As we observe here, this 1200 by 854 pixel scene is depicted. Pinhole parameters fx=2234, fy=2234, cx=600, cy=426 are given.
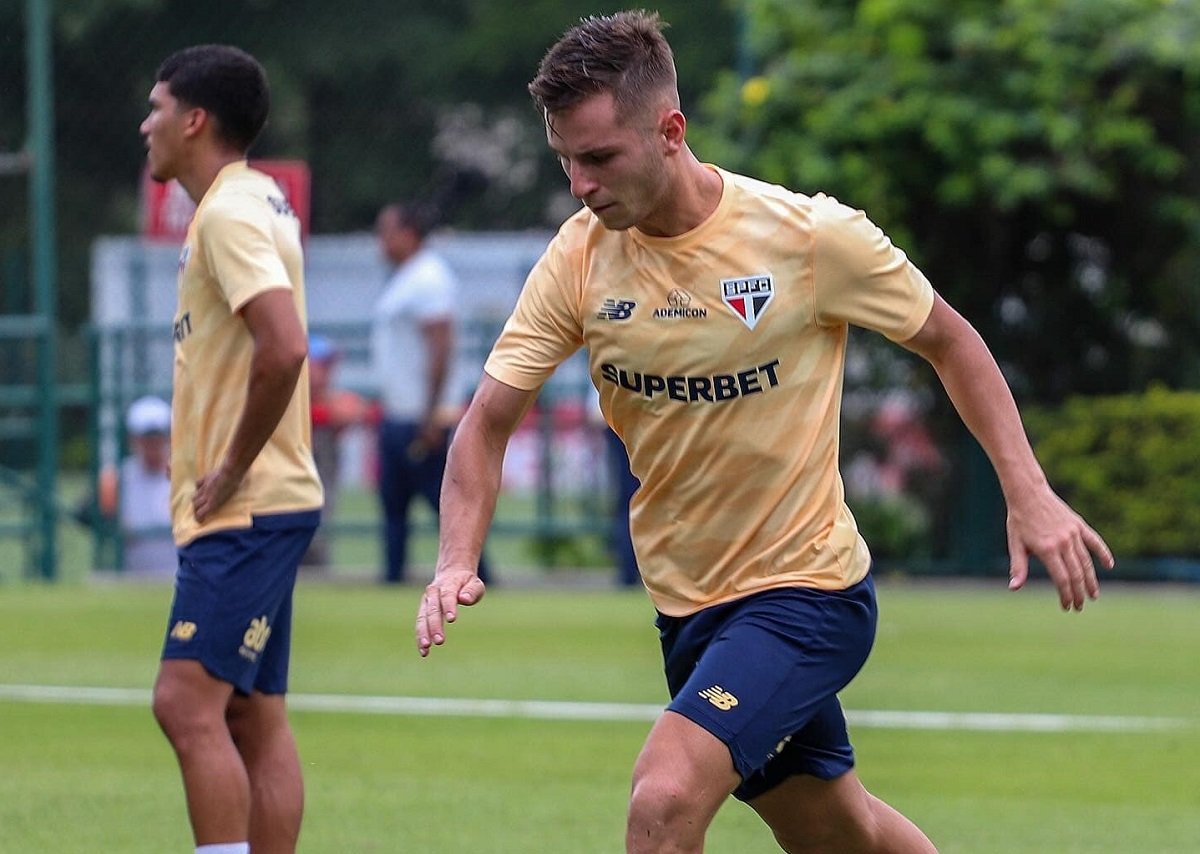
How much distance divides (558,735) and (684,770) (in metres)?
4.46

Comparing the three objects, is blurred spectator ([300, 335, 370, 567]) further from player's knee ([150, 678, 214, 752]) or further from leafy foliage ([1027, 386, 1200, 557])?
player's knee ([150, 678, 214, 752])

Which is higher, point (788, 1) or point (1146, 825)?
point (788, 1)

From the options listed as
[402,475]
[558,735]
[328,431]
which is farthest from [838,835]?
[328,431]

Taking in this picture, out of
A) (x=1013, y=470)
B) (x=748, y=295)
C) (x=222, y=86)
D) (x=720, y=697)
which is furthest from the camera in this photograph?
(x=222, y=86)

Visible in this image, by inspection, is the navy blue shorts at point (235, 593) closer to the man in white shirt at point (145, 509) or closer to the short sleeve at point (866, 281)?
the short sleeve at point (866, 281)

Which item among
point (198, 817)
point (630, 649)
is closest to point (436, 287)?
point (630, 649)

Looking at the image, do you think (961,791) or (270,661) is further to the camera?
(961,791)

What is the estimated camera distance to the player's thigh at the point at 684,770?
14.1 feet

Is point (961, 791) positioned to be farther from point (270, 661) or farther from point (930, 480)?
point (930, 480)

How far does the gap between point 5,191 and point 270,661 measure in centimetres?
1651

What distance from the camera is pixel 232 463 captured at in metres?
5.51

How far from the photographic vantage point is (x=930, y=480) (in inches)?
639

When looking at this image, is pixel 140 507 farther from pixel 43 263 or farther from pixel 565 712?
pixel 565 712

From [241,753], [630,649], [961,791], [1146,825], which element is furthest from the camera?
[630,649]
